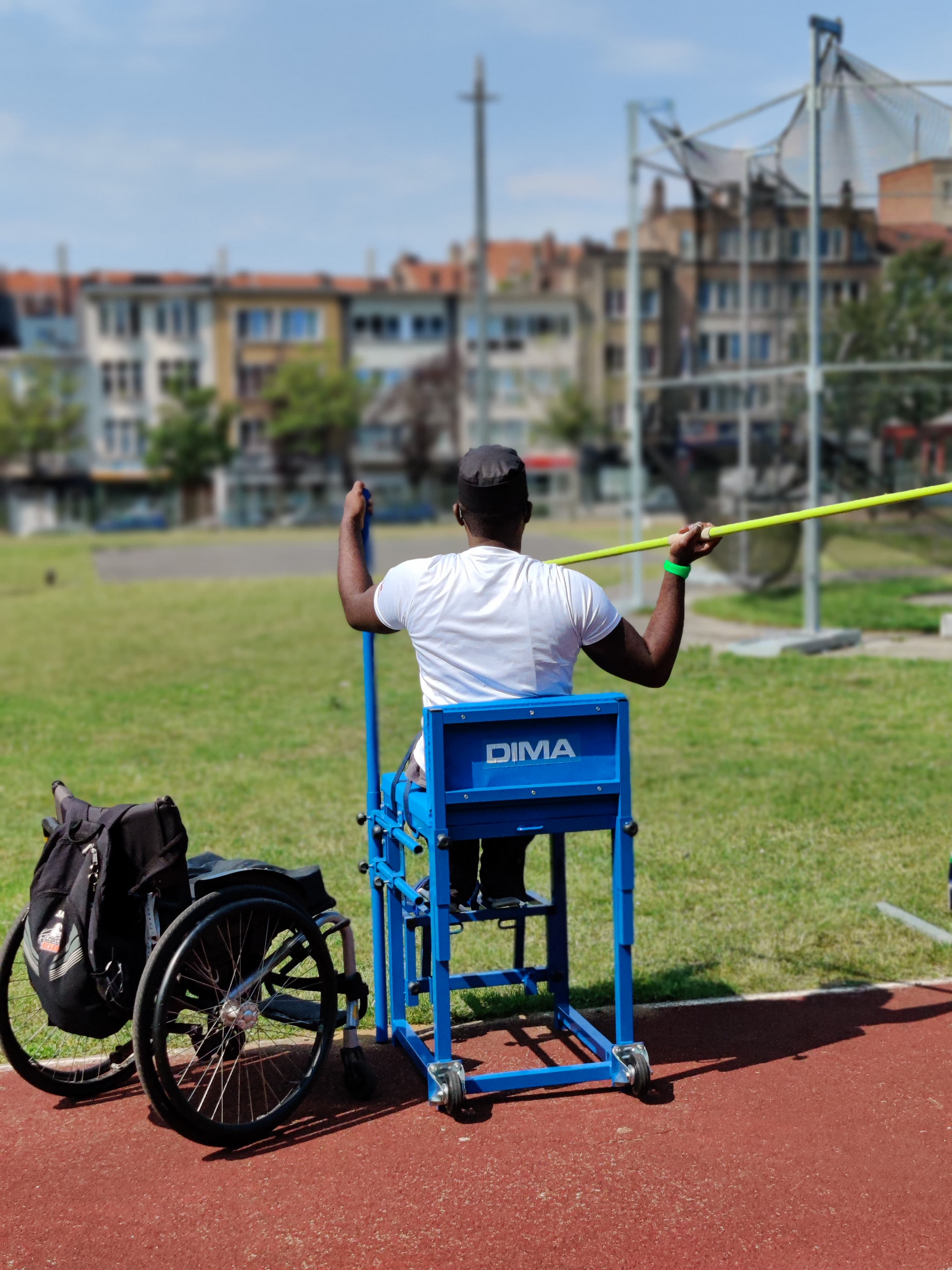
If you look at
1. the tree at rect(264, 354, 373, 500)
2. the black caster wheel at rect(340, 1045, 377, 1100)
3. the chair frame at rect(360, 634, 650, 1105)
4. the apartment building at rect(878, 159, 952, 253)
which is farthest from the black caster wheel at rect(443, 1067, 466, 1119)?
the tree at rect(264, 354, 373, 500)

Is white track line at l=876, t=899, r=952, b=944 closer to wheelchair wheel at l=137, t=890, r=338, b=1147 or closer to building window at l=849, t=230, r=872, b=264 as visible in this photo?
wheelchair wheel at l=137, t=890, r=338, b=1147

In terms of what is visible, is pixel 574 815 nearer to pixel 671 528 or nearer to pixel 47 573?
pixel 47 573

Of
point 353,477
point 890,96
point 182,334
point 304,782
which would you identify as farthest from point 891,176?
point 182,334

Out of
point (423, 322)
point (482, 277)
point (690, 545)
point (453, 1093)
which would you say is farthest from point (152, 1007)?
point (423, 322)

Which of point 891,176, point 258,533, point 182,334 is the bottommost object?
point 258,533

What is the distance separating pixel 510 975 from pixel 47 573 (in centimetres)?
2607

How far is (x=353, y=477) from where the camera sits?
76562mm

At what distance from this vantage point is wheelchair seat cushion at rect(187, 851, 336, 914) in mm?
4086

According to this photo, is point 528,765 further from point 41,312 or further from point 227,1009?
point 41,312

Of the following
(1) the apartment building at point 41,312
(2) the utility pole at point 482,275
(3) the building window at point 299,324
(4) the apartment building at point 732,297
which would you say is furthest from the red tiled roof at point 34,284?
(4) the apartment building at point 732,297

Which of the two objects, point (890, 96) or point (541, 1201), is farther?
point (890, 96)

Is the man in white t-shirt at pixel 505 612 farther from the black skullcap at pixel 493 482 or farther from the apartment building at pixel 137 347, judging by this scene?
the apartment building at pixel 137 347

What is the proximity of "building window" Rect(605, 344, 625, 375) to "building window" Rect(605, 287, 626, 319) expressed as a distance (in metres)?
1.71

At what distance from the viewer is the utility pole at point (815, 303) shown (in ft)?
43.5
